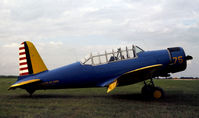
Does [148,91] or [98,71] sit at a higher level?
[98,71]

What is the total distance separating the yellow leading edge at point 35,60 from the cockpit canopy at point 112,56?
2049 mm

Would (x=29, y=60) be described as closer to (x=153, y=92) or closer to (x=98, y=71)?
(x=98, y=71)

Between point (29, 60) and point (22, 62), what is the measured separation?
13.4 inches

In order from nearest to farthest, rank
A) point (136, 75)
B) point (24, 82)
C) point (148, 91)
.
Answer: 1. point (136, 75)
2. point (148, 91)
3. point (24, 82)

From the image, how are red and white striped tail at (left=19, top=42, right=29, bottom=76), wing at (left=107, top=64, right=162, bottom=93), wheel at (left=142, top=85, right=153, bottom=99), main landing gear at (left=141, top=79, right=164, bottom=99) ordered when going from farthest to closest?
red and white striped tail at (left=19, top=42, right=29, bottom=76)
wheel at (left=142, top=85, right=153, bottom=99)
main landing gear at (left=141, top=79, right=164, bottom=99)
wing at (left=107, top=64, right=162, bottom=93)

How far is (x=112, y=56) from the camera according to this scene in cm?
791

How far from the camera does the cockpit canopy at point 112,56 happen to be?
7.86m

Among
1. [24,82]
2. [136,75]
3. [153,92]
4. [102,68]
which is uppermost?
[102,68]

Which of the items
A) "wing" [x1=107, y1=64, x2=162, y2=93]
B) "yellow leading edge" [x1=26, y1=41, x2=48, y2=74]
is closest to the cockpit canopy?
"wing" [x1=107, y1=64, x2=162, y2=93]

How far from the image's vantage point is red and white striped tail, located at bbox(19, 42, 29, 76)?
8.12 meters

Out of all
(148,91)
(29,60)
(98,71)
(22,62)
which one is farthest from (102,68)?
(22,62)

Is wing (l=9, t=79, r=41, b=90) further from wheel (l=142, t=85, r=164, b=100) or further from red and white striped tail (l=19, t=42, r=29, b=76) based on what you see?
wheel (l=142, t=85, r=164, b=100)

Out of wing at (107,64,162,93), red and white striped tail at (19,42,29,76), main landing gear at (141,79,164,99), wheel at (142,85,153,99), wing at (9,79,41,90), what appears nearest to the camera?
wing at (107,64,162,93)

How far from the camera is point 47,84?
312 inches
